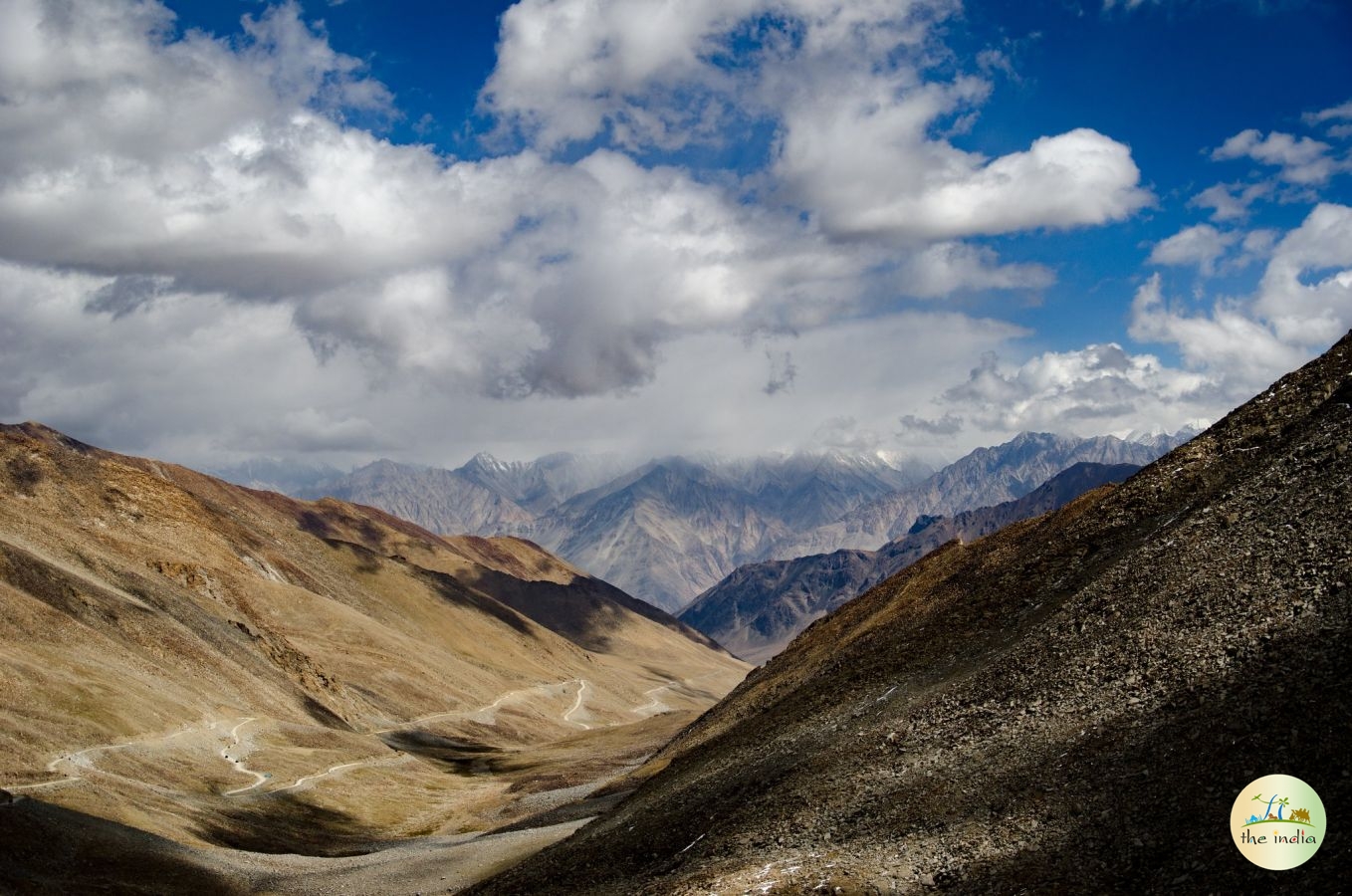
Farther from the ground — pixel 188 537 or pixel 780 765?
pixel 188 537

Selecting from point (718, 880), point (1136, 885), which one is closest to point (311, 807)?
point (718, 880)

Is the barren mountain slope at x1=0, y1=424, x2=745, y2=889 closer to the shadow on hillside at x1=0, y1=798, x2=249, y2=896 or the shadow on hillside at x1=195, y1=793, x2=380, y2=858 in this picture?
the shadow on hillside at x1=195, y1=793, x2=380, y2=858

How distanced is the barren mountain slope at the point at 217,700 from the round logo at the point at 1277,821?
4755 centimetres

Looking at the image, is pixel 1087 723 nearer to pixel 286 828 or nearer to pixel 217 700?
pixel 286 828

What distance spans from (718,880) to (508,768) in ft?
323

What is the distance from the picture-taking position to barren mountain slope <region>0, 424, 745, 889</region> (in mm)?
68062

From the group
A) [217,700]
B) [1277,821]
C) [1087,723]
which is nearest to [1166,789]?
[1277,821]

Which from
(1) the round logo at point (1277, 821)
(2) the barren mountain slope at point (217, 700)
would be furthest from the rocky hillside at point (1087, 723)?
(2) the barren mountain slope at point (217, 700)

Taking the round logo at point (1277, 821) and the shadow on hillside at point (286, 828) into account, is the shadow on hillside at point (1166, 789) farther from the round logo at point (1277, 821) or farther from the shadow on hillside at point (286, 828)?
the shadow on hillside at point (286, 828)

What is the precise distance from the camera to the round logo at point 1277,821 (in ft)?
65.6

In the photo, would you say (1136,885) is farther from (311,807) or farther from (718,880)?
(311,807)

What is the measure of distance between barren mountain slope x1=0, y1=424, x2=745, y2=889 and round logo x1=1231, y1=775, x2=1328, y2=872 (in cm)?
4755

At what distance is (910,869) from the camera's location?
2620 centimetres

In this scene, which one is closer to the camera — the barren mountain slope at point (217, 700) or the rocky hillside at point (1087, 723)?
the rocky hillside at point (1087, 723)
